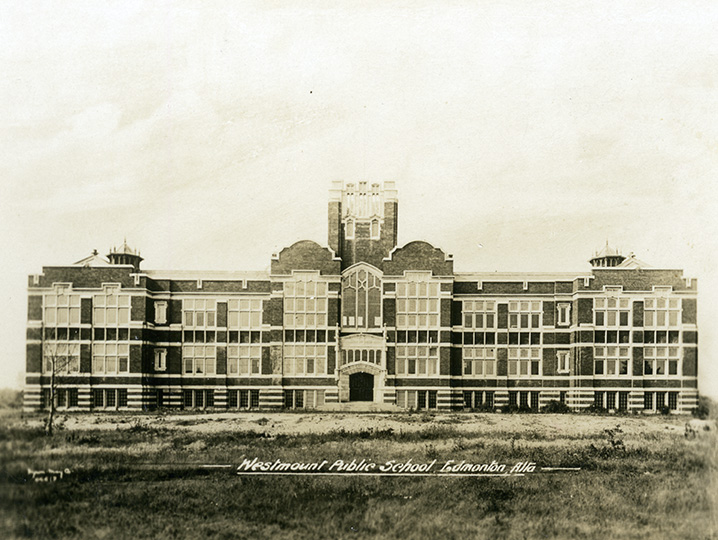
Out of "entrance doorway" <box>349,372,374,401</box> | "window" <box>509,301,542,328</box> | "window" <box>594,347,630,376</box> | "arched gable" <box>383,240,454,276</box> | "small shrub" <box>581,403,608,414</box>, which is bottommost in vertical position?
"small shrub" <box>581,403,608,414</box>

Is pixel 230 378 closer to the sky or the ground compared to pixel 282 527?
closer to the sky

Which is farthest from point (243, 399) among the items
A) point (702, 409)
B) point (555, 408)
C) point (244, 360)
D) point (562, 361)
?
point (702, 409)

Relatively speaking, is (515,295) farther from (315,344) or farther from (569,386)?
(315,344)

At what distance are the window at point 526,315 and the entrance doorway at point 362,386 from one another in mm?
2370

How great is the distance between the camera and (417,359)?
10281mm

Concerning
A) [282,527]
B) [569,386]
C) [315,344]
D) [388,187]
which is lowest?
[282,527]

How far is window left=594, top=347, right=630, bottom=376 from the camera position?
10.3 meters

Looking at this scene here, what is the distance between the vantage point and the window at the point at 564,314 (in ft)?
34.0

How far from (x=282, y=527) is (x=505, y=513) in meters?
3.12

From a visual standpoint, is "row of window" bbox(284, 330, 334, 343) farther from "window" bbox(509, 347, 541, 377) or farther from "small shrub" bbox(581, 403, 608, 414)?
"small shrub" bbox(581, 403, 608, 414)

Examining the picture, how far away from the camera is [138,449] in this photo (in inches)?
382

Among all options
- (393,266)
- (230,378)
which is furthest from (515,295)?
(230,378)

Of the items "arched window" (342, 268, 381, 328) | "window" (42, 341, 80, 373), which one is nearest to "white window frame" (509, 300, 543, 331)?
"arched window" (342, 268, 381, 328)

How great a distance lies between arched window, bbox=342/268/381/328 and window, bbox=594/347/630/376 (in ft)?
11.1
